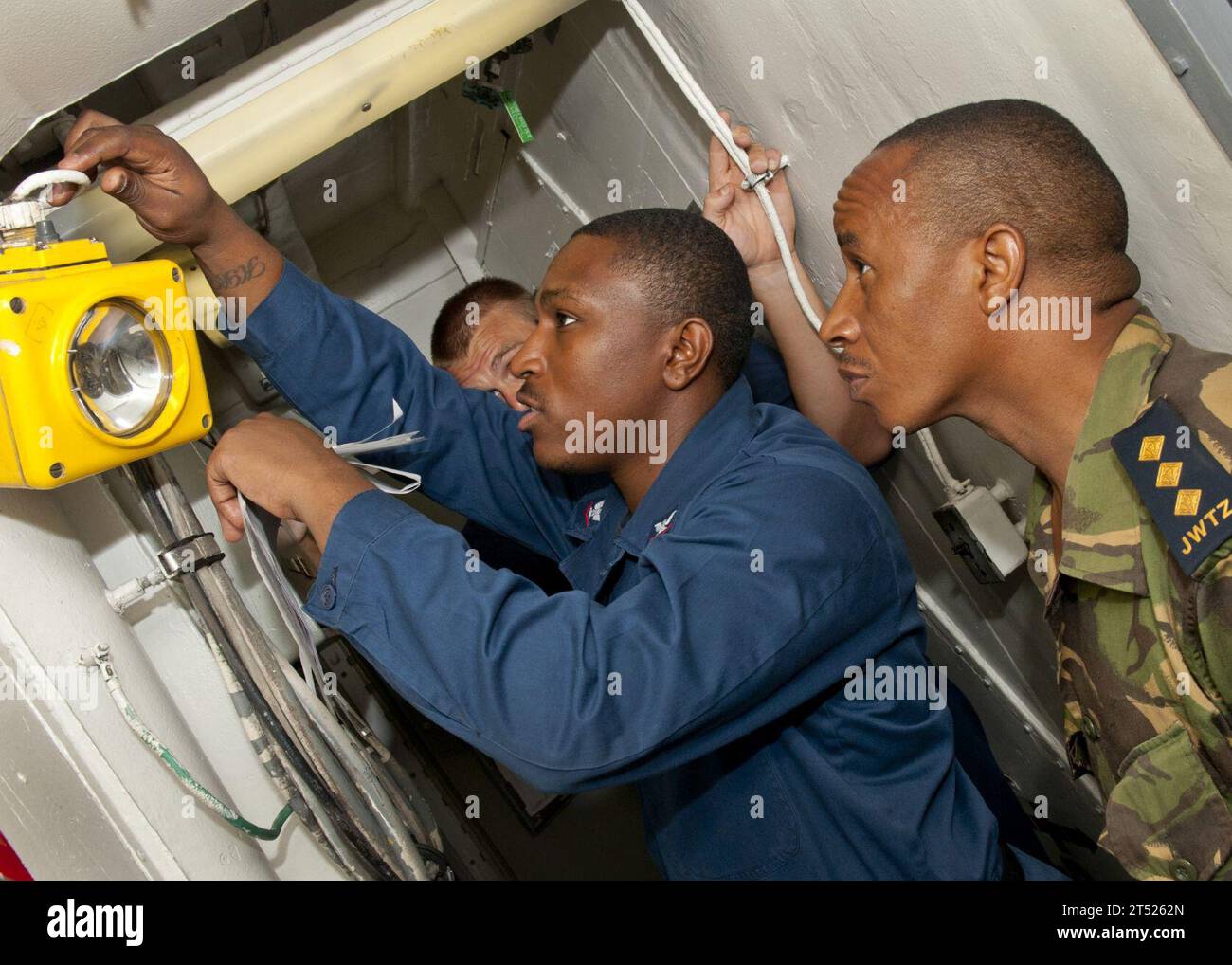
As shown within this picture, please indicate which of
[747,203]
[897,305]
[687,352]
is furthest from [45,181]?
[747,203]

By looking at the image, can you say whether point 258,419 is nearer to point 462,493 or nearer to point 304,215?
point 462,493

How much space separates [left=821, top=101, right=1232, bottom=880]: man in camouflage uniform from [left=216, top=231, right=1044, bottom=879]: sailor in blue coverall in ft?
0.63

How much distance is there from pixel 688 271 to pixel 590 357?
0.19m

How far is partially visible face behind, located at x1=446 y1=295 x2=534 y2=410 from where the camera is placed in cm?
222

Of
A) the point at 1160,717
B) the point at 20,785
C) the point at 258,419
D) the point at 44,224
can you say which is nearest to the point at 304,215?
the point at 258,419

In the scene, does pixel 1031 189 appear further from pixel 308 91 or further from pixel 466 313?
pixel 466 313

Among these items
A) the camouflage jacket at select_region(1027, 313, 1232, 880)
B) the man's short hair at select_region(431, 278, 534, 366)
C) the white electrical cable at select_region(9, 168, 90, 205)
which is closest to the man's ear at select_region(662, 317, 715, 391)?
the camouflage jacket at select_region(1027, 313, 1232, 880)

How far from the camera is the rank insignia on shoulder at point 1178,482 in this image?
41.0 inches

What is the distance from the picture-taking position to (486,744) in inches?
43.1

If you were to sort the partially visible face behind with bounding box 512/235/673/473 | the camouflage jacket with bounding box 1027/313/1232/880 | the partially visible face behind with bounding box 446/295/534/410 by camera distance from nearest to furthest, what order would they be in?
1. the camouflage jacket with bounding box 1027/313/1232/880
2. the partially visible face behind with bounding box 512/235/673/473
3. the partially visible face behind with bounding box 446/295/534/410

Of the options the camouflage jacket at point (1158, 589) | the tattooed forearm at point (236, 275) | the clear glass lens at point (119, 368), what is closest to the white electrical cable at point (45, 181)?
the clear glass lens at point (119, 368)

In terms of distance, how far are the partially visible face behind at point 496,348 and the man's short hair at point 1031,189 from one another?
1.17 meters

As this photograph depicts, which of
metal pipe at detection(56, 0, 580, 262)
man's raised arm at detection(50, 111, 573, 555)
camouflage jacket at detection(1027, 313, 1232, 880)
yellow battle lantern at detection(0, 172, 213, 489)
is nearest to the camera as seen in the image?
yellow battle lantern at detection(0, 172, 213, 489)

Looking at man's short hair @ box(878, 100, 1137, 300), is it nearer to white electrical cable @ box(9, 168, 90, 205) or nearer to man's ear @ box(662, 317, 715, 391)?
man's ear @ box(662, 317, 715, 391)
